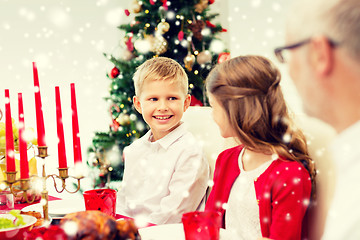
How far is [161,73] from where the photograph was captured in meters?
1.79

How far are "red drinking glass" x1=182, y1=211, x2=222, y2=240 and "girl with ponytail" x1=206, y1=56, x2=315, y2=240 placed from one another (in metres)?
0.44

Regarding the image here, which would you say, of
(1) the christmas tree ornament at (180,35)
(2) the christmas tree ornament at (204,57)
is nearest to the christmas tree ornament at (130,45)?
(1) the christmas tree ornament at (180,35)

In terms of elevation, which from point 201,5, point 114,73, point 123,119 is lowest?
point 123,119

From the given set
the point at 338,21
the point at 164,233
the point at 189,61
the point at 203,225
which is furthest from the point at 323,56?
the point at 189,61

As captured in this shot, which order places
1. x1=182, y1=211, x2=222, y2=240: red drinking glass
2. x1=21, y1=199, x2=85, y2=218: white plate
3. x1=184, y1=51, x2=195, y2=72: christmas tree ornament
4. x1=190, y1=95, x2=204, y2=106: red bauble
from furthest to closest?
x1=190, y1=95, x2=204, y2=106: red bauble < x1=184, y1=51, x2=195, y2=72: christmas tree ornament < x1=21, y1=199, x2=85, y2=218: white plate < x1=182, y1=211, x2=222, y2=240: red drinking glass

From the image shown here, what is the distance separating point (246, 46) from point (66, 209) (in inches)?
113

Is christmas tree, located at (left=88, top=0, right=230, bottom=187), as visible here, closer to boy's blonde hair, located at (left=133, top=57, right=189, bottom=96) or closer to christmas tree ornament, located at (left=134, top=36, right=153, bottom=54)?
christmas tree ornament, located at (left=134, top=36, right=153, bottom=54)

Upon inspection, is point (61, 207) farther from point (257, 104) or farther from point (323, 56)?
point (323, 56)

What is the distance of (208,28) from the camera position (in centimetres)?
315

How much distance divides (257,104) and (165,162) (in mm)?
653

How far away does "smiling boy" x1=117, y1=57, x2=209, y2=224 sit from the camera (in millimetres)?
1687

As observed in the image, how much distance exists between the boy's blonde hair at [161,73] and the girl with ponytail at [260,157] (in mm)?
402

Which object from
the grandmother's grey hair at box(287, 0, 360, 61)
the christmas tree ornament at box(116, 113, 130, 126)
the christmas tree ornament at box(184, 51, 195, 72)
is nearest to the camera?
the grandmother's grey hair at box(287, 0, 360, 61)

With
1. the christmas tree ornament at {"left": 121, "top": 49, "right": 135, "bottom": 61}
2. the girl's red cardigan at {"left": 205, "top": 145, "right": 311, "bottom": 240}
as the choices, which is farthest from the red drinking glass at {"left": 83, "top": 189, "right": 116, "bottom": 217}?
the christmas tree ornament at {"left": 121, "top": 49, "right": 135, "bottom": 61}
